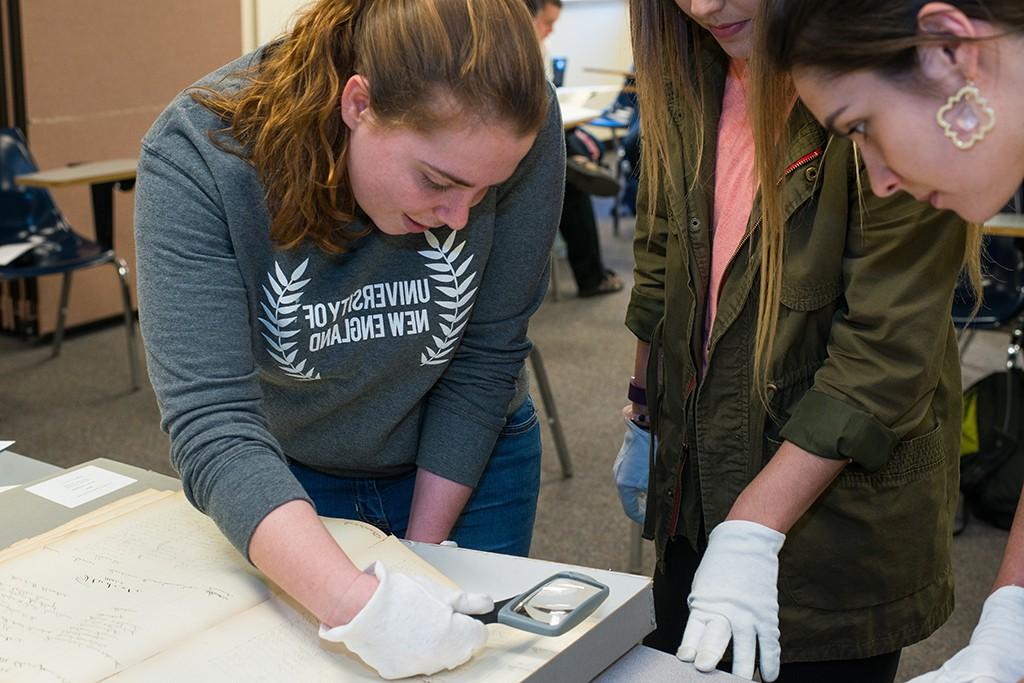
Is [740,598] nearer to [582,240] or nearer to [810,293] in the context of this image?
[810,293]

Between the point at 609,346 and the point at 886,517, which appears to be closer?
the point at 886,517

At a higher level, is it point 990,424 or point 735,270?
point 735,270

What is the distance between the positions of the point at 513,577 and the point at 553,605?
0.09 metres

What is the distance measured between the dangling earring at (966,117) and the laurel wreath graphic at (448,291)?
52 cm

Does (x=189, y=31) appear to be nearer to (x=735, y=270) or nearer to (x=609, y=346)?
(x=609, y=346)

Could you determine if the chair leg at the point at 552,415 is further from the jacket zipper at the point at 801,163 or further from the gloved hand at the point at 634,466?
the jacket zipper at the point at 801,163

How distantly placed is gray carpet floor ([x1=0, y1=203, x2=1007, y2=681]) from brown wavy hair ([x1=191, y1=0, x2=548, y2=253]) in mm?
1571

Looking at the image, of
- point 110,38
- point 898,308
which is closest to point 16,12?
point 110,38

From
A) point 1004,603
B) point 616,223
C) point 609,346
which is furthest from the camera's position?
point 616,223

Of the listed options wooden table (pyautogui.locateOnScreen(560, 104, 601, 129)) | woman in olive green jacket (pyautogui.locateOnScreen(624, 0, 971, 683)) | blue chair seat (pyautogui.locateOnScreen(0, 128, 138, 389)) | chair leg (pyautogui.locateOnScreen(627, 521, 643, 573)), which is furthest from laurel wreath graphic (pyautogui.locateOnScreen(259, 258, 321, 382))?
wooden table (pyautogui.locateOnScreen(560, 104, 601, 129))

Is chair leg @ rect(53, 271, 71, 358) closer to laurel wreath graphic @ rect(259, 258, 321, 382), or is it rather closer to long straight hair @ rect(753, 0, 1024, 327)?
laurel wreath graphic @ rect(259, 258, 321, 382)

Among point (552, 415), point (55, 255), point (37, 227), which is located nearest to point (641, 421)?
point (552, 415)

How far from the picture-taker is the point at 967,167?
0.72m

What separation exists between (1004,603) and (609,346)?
3.09 meters
